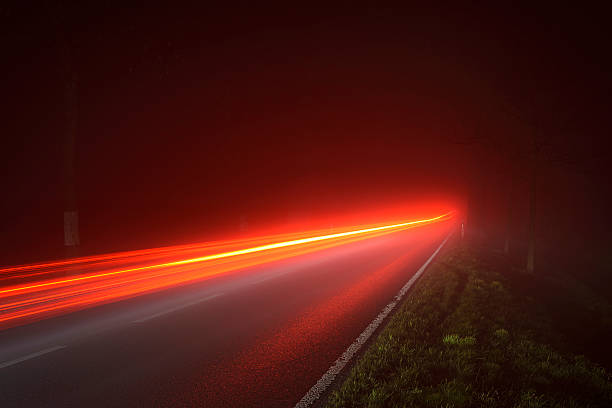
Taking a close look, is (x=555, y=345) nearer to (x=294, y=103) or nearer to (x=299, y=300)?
(x=299, y=300)

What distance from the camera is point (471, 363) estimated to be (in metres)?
5.42

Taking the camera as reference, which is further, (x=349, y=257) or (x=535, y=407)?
(x=349, y=257)

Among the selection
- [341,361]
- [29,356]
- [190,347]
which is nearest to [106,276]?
[29,356]

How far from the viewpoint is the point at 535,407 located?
168 inches

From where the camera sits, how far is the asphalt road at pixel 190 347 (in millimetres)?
4453

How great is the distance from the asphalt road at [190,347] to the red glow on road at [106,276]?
2.61 ft

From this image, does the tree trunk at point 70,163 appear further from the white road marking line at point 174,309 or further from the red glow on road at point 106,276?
the white road marking line at point 174,309

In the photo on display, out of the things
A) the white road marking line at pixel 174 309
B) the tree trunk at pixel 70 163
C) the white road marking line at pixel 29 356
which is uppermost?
the tree trunk at pixel 70 163

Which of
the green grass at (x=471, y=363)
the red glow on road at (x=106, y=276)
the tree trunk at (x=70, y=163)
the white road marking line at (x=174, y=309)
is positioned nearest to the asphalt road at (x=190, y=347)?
the white road marking line at (x=174, y=309)

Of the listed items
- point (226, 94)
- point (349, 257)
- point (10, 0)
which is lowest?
point (349, 257)

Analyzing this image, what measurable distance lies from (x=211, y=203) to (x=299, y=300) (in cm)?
3008

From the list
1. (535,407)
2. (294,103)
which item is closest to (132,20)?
(535,407)

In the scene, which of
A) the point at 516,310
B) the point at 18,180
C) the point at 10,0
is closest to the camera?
the point at 516,310

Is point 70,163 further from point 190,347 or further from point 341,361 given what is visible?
point 341,361
